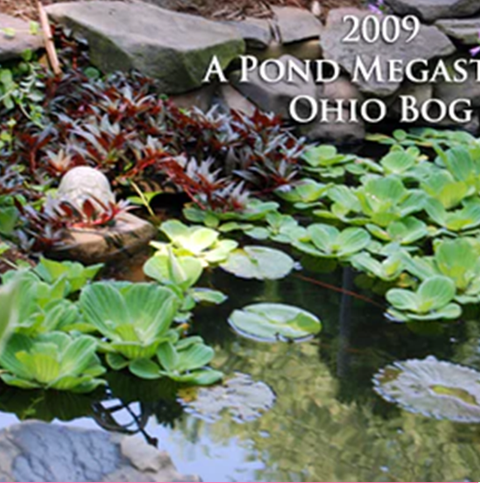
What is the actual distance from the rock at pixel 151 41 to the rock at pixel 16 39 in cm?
16

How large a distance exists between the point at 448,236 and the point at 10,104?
184cm

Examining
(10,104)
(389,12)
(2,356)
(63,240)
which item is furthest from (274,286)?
(389,12)

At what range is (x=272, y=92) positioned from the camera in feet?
14.6

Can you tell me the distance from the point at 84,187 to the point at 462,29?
8.69 feet

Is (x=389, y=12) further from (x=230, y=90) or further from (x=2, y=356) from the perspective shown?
(x=2, y=356)

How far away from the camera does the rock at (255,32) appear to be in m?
4.64

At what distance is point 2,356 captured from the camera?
2.15 m

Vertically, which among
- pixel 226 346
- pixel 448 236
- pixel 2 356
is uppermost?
pixel 2 356

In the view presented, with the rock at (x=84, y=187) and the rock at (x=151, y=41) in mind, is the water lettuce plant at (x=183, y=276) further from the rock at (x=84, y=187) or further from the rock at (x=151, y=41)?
the rock at (x=151, y=41)

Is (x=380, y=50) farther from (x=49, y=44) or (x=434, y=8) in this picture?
(x=49, y=44)

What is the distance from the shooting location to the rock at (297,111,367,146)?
459 cm

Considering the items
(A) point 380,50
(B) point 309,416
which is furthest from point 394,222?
(A) point 380,50

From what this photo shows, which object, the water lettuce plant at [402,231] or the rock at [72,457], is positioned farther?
the water lettuce plant at [402,231]

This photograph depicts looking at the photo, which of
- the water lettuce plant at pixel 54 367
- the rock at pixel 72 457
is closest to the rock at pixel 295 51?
the water lettuce plant at pixel 54 367
